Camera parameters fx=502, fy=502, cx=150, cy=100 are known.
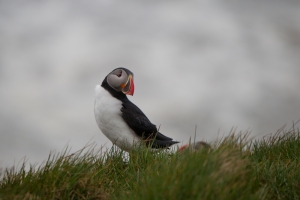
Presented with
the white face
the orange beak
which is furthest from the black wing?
the white face

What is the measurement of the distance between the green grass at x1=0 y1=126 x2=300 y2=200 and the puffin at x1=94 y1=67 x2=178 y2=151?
29 cm

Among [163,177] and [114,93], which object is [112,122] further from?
[163,177]

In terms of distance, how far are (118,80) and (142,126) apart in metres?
0.77

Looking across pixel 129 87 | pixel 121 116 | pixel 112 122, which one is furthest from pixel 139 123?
pixel 129 87

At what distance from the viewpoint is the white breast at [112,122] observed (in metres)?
7.27

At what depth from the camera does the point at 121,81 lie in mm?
7430

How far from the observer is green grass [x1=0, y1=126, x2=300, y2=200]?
4406 millimetres

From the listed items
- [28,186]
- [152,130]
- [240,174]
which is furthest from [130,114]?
[240,174]

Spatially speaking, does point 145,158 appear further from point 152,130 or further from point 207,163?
point 207,163

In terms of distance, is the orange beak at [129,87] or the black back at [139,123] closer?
the black back at [139,123]

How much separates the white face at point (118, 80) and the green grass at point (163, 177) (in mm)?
961

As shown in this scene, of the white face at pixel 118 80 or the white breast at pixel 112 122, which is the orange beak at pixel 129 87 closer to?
the white face at pixel 118 80

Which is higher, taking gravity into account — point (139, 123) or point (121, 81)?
point (121, 81)

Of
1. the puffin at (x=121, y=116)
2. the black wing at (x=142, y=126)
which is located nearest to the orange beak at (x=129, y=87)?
the puffin at (x=121, y=116)
